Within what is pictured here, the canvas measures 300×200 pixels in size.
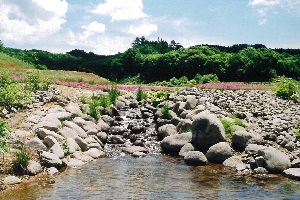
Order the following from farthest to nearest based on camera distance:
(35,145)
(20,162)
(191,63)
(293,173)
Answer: (191,63), (35,145), (293,173), (20,162)

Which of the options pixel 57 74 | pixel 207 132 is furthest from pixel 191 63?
pixel 207 132

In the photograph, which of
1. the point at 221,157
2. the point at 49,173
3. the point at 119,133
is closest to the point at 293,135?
the point at 221,157

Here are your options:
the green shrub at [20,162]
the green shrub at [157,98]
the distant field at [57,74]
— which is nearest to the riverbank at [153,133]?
the green shrub at [20,162]

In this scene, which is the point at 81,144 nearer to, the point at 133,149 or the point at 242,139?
the point at 133,149

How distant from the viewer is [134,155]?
43.9ft

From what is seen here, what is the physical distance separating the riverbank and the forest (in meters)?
11.1

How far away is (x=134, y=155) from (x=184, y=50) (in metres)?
47.6

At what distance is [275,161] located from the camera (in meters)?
10.8

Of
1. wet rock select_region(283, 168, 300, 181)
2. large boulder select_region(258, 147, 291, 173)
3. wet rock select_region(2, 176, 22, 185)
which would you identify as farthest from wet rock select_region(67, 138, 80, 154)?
wet rock select_region(283, 168, 300, 181)

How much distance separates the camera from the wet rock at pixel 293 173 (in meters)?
10.1

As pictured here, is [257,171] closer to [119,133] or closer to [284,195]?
[284,195]

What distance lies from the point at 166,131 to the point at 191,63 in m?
39.7

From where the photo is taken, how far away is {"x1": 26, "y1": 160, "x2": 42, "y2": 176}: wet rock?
992 cm

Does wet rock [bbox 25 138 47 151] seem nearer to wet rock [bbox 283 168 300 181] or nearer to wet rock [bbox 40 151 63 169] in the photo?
wet rock [bbox 40 151 63 169]
